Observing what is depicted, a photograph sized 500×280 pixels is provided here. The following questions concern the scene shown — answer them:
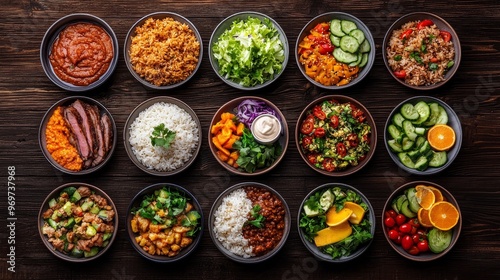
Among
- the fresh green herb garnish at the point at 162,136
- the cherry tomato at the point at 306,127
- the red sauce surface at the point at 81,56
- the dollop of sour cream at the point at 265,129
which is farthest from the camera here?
the red sauce surface at the point at 81,56

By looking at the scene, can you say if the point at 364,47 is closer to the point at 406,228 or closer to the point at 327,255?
the point at 406,228

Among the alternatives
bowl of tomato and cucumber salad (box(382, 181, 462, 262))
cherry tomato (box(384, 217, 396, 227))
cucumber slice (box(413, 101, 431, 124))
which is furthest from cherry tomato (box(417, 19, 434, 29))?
cherry tomato (box(384, 217, 396, 227))

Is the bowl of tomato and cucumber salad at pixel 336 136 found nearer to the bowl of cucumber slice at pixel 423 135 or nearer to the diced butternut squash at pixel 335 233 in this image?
the bowl of cucumber slice at pixel 423 135

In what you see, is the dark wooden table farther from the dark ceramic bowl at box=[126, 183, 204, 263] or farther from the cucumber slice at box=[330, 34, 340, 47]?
the cucumber slice at box=[330, 34, 340, 47]

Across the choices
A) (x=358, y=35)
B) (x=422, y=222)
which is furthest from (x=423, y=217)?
(x=358, y=35)

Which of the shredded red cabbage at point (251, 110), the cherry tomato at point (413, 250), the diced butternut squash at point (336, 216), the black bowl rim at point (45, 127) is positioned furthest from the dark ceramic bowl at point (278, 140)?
the cherry tomato at point (413, 250)

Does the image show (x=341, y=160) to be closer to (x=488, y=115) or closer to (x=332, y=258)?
(x=332, y=258)
